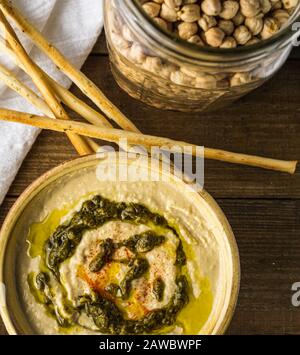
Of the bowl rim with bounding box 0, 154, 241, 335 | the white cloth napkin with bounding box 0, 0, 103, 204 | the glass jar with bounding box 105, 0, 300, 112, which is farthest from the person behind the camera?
the white cloth napkin with bounding box 0, 0, 103, 204

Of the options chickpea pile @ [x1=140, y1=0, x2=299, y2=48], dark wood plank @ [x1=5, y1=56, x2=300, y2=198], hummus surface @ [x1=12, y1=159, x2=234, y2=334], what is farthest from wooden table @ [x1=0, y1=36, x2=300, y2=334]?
chickpea pile @ [x1=140, y1=0, x2=299, y2=48]

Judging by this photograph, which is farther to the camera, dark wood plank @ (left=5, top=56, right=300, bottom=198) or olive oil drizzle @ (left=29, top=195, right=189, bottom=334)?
dark wood plank @ (left=5, top=56, right=300, bottom=198)

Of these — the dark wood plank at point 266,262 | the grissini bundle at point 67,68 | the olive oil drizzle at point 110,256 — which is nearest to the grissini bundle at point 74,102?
the grissini bundle at point 67,68

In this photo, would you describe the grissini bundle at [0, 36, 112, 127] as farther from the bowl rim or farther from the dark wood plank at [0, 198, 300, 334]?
the dark wood plank at [0, 198, 300, 334]

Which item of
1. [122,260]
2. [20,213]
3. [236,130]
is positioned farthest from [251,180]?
[20,213]

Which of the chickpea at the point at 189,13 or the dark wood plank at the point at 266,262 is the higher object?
the chickpea at the point at 189,13

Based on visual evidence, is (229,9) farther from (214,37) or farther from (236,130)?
(236,130)

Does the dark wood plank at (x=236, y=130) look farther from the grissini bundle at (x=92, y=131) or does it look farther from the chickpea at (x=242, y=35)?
the chickpea at (x=242, y=35)

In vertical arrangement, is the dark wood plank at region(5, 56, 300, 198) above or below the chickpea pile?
below
